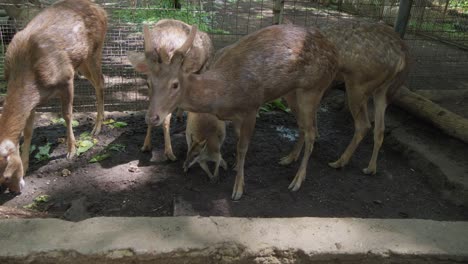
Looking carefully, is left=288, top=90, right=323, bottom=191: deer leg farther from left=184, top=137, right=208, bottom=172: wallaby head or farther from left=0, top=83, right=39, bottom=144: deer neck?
left=0, top=83, right=39, bottom=144: deer neck

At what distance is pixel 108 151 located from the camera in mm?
5418

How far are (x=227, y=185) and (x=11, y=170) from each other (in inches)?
85.3

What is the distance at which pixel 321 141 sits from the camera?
5984 mm

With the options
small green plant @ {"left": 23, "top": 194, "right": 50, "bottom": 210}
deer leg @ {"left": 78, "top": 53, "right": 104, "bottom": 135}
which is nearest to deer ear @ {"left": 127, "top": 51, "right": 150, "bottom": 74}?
small green plant @ {"left": 23, "top": 194, "right": 50, "bottom": 210}

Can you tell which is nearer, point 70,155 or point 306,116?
point 306,116

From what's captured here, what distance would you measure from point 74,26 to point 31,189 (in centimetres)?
200

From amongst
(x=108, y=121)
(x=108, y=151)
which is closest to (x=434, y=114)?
(x=108, y=151)

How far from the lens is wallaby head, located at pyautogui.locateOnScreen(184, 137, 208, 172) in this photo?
498cm

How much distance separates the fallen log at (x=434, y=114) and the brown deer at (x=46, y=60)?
4.23 m

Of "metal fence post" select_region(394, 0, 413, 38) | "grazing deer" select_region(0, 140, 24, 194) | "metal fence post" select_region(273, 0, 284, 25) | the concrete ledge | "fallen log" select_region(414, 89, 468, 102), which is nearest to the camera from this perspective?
the concrete ledge

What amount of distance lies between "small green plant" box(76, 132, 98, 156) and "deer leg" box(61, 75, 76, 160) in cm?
10

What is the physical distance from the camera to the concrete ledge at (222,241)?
297cm

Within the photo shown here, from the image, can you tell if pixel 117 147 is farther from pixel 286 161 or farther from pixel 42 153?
pixel 286 161

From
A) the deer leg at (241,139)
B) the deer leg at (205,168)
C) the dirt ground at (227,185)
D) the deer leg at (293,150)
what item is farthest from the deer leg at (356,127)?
the deer leg at (205,168)
